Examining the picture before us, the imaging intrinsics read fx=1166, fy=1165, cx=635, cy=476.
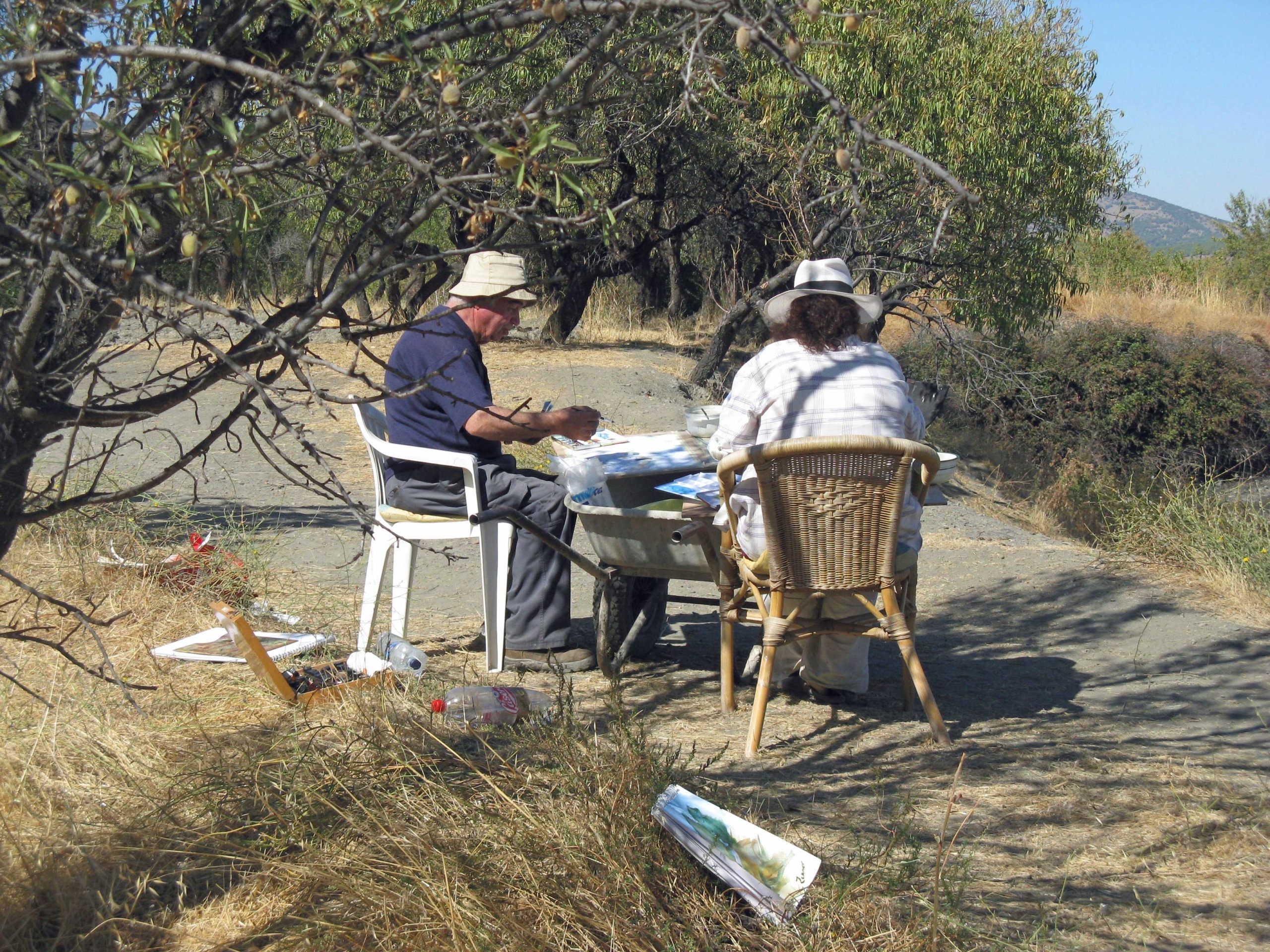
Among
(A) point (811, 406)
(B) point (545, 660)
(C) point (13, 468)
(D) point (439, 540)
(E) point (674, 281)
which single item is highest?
(E) point (674, 281)

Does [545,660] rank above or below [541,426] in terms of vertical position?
below

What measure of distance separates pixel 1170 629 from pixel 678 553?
2.79 m

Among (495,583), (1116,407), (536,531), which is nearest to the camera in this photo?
(536,531)

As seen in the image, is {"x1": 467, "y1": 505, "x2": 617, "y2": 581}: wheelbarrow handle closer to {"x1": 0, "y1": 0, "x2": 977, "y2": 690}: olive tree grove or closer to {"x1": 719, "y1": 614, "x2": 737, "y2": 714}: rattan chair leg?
{"x1": 719, "y1": 614, "x2": 737, "y2": 714}: rattan chair leg

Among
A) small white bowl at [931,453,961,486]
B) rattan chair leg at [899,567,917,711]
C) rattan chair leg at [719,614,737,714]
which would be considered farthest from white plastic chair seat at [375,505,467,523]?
small white bowl at [931,453,961,486]

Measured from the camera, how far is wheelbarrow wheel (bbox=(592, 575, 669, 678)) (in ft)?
14.9

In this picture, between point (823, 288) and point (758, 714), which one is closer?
point (758, 714)

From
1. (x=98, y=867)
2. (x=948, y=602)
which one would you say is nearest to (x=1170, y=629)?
(x=948, y=602)

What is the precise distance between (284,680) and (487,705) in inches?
26.7

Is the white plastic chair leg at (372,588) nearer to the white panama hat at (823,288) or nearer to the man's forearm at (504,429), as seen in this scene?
the man's forearm at (504,429)

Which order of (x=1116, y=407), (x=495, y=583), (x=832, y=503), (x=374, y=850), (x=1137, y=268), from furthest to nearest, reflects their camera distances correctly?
(x=1137, y=268), (x=1116, y=407), (x=495, y=583), (x=832, y=503), (x=374, y=850)

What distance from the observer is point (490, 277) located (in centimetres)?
472

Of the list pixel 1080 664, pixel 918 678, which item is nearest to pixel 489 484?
pixel 918 678

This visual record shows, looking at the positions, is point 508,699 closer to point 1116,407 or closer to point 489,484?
point 489,484
